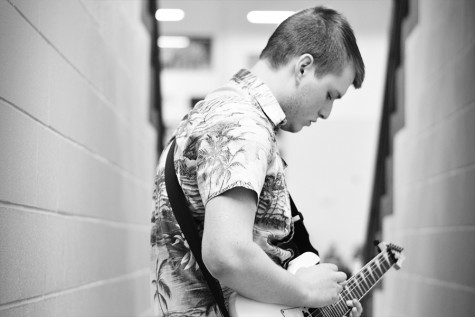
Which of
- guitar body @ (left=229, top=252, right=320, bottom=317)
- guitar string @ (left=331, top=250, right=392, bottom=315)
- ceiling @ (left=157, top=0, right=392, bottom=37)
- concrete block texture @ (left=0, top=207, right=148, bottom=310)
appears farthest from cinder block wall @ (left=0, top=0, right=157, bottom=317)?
ceiling @ (left=157, top=0, right=392, bottom=37)

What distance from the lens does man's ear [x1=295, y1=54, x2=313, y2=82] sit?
1.52 meters

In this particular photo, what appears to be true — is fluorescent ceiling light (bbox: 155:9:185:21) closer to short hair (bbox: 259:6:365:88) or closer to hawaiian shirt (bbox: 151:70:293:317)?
short hair (bbox: 259:6:365:88)

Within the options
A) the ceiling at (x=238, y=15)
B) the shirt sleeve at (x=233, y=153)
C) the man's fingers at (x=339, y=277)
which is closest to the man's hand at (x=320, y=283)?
the man's fingers at (x=339, y=277)

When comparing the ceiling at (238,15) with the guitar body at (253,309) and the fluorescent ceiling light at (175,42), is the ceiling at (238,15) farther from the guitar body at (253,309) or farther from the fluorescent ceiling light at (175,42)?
the guitar body at (253,309)

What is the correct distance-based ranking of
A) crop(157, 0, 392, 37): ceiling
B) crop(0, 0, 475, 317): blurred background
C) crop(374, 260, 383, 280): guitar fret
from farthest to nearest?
crop(157, 0, 392, 37): ceiling
crop(374, 260, 383, 280): guitar fret
crop(0, 0, 475, 317): blurred background

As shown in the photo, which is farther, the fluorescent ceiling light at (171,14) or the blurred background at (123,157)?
the fluorescent ceiling light at (171,14)

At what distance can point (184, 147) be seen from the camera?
138 cm

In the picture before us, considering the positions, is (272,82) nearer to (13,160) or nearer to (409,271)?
(13,160)

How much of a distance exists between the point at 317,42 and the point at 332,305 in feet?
1.92

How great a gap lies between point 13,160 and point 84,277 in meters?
0.66

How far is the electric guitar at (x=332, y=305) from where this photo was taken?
1.33 metres

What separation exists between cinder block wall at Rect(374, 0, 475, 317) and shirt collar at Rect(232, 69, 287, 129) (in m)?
0.73

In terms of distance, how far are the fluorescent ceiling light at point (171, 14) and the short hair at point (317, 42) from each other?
19.2 feet

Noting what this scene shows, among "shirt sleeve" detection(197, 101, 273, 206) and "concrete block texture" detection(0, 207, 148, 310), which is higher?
"shirt sleeve" detection(197, 101, 273, 206)
